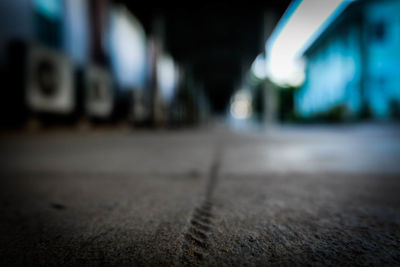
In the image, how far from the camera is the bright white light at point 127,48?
574cm

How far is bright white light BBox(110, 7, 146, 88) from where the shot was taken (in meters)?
5.74

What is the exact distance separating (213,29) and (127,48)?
144 inches

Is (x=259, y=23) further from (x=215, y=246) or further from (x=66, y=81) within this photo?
(x=215, y=246)

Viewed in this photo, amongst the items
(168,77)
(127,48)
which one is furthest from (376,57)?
(168,77)

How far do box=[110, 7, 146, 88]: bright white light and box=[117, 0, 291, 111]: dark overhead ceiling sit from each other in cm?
35


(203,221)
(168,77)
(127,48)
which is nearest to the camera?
(203,221)

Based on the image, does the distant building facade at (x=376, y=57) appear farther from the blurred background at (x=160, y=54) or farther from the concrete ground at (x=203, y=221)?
the concrete ground at (x=203, y=221)

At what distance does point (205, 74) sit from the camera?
15.7 metres

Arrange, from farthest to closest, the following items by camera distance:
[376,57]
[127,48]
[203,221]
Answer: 1. [127,48]
2. [376,57]
3. [203,221]

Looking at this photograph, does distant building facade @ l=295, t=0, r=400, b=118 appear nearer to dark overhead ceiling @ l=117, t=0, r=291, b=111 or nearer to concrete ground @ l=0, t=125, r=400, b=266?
dark overhead ceiling @ l=117, t=0, r=291, b=111

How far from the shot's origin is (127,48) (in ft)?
21.6

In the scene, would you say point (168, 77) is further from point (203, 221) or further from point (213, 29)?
point (203, 221)

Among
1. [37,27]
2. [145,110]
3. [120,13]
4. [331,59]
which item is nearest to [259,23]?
[331,59]

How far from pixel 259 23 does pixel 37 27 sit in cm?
711
